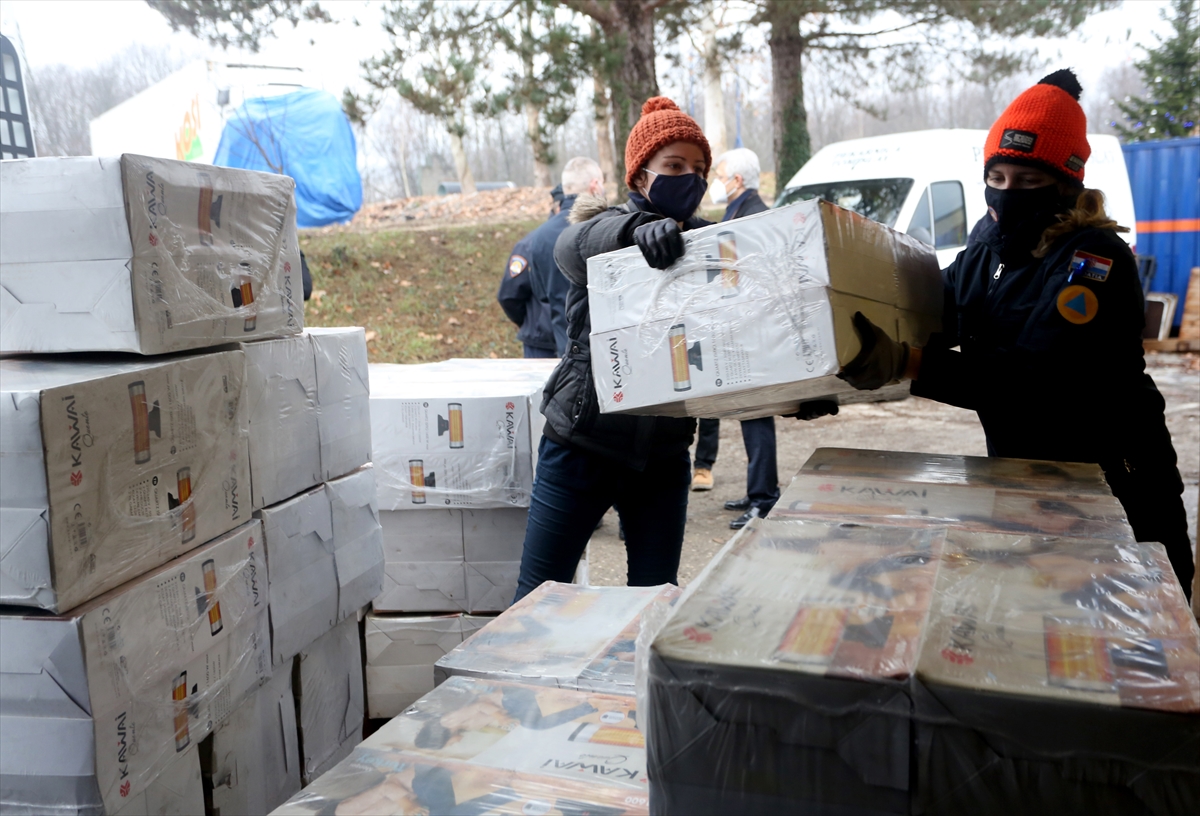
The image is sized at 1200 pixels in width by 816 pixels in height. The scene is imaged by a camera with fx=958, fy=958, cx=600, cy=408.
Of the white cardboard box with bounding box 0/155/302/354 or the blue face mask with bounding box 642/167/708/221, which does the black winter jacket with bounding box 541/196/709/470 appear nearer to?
the blue face mask with bounding box 642/167/708/221

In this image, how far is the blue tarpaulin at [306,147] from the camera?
40.0 ft

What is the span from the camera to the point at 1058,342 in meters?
1.97

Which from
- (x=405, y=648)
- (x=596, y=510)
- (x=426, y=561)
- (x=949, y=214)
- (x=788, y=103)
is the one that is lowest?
(x=405, y=648)

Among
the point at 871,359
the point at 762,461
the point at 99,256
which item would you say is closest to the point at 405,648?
the point at 99,256

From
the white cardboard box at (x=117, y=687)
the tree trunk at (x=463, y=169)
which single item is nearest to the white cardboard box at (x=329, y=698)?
the white cardboard box at (x=117, y=687)

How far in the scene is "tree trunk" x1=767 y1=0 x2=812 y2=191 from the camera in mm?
11844

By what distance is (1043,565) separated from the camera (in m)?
1.21

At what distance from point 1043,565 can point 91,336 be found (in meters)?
1.77

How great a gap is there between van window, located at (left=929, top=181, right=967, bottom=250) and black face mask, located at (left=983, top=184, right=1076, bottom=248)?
7216 millimetres

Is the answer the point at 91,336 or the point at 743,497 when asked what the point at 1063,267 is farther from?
the point at 743,497

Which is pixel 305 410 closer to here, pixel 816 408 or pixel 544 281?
pixel 816 408

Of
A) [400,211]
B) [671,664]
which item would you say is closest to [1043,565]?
[671,664]

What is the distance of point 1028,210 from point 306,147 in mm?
12300

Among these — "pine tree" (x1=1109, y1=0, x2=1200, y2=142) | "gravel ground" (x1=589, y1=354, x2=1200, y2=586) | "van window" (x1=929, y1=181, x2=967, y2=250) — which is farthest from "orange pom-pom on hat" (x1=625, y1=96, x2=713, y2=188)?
"pine tree" (x1=1109, y1=0, x2=1200, y2=142)
